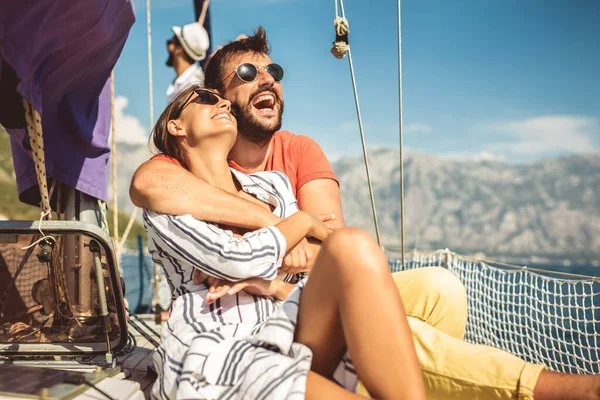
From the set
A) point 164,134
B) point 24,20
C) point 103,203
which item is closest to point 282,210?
point 164,134

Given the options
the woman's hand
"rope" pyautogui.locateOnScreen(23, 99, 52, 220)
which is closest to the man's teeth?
"rope" pyautogui.locateOnScreen(23, 99, 52, 220)

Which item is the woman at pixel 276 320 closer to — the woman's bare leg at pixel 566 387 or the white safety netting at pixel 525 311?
the woman's bare leg at pixel 566 387

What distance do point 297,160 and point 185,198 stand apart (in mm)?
873

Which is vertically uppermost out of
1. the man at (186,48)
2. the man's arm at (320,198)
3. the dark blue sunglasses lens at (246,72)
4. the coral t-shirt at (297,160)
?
the man at (186,48)

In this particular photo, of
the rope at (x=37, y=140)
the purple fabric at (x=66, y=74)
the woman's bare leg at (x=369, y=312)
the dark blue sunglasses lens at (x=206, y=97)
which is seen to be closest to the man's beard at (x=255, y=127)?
the dark blue sunglasses lens at (x=206, y=97)

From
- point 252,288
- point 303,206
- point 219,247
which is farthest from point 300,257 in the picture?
point 303,206

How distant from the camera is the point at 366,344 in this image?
112 centimetres

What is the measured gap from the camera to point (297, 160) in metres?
2.28

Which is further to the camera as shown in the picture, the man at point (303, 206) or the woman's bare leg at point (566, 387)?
the man at point (303, 206)

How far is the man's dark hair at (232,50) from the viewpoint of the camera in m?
2.42

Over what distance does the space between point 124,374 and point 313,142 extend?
1275 mm

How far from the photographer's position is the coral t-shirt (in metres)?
2.18

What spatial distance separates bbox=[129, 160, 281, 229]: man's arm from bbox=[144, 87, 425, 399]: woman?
0.04m

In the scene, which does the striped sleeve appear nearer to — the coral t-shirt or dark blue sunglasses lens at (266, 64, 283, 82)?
the coral t-shirt
